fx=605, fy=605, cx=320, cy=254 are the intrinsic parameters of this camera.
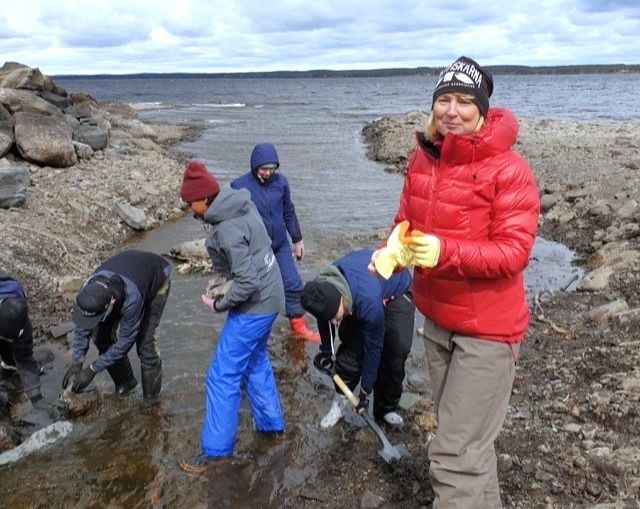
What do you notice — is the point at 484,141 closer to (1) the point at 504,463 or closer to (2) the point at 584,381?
(1) the point at 504,463

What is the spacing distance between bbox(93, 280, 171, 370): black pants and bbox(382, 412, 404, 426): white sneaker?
1977 millimetres

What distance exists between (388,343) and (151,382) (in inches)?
82.6

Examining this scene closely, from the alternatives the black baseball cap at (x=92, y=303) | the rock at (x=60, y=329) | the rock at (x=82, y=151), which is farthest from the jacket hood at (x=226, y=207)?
the rock at (x=82, y=151)

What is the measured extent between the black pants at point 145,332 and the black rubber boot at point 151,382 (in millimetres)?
40

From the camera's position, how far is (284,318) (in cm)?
705

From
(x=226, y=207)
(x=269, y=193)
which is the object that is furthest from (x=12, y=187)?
(x=226, y=207)

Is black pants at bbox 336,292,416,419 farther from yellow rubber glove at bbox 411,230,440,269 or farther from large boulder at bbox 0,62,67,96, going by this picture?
large boulder at bbox 0,62,67,96

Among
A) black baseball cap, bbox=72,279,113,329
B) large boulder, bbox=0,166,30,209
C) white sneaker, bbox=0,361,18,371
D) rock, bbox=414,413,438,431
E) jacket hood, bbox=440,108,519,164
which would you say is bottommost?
white sneaker, bbox=0,361,18,371

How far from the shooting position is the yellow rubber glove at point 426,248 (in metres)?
2.38

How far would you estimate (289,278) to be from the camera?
6.31 metres

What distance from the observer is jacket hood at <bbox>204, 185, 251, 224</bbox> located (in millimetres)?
3803

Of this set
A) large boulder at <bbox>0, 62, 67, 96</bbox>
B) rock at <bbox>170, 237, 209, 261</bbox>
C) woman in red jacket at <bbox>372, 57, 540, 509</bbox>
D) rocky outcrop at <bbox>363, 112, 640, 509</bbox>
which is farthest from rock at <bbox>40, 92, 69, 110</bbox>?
woman in red jacket at <bbox>372, 57, 540, 509</bbox>

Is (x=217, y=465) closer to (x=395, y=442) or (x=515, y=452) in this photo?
(x=395, y=442)

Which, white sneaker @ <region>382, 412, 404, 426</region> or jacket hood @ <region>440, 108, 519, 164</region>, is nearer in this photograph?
jacket hood @ <region>440, 108, 519, 164</region>
